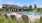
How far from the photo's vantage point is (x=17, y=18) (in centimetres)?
118

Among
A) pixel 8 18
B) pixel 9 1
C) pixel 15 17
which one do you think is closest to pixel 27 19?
pixel 15 17

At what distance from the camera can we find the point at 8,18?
3.92 ft

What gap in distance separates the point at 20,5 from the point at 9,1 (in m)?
0.18

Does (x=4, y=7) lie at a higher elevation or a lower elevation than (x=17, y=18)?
higher

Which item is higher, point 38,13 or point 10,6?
point 10,6

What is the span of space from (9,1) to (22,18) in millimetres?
329

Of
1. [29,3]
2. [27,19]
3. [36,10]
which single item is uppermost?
[29,3]

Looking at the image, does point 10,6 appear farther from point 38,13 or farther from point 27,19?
point 38,13

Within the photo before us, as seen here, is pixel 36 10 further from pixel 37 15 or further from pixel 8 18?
pixel 8 18

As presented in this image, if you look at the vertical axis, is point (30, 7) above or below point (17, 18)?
above

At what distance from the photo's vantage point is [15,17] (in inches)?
46.9

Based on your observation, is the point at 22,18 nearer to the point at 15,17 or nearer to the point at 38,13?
the point at 15,17

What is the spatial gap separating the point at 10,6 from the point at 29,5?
0.29m

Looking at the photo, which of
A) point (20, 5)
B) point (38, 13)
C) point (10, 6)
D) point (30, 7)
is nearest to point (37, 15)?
point (38, 13)
